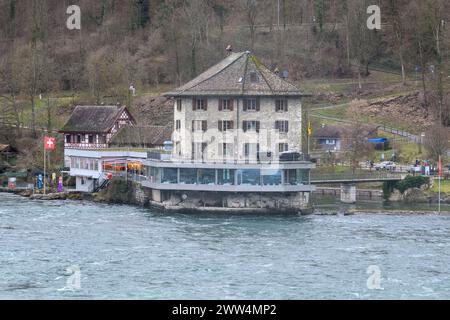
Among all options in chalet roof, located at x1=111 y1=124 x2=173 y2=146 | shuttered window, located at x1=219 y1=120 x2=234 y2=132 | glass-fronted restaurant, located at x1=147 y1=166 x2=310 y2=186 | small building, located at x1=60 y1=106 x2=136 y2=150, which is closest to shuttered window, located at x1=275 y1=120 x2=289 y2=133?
shuttered window, located at x1=219 y1=120 x2=234 y2=132

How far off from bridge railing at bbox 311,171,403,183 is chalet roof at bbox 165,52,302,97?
8621mm

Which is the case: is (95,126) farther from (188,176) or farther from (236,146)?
(188,176)

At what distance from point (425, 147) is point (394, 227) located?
3448cm

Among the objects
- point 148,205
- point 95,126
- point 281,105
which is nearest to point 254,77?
point 281,105

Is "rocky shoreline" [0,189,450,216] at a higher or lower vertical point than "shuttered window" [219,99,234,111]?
lower

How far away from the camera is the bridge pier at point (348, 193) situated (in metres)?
114

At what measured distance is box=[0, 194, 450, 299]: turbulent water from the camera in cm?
6912

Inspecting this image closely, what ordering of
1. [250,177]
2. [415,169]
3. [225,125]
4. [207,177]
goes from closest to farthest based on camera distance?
[250,177] < [207,177] < [225,125] < [415,169]

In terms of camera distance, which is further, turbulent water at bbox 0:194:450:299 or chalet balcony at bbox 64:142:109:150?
chalet balcony at bbox 64:142:109:150

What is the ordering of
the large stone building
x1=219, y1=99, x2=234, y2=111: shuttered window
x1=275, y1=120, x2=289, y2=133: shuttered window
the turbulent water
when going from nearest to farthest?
the turbulent water
the large stone building
x1=219, y1=99, x2=234, y2=111: shuttered window
x1=275, y1=120, x2=289, y2=133: shuttered window

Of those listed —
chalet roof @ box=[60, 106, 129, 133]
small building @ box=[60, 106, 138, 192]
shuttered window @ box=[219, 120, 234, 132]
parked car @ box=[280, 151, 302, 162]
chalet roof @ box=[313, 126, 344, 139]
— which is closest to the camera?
parked car @ box=[280, 151, 302, 162]

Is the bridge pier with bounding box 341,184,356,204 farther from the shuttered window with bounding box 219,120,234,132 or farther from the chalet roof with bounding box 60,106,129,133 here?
the chalet roof with bounding box 60,106,129,133

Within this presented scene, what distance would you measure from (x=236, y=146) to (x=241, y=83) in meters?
5.53

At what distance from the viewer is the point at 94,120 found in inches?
5089
